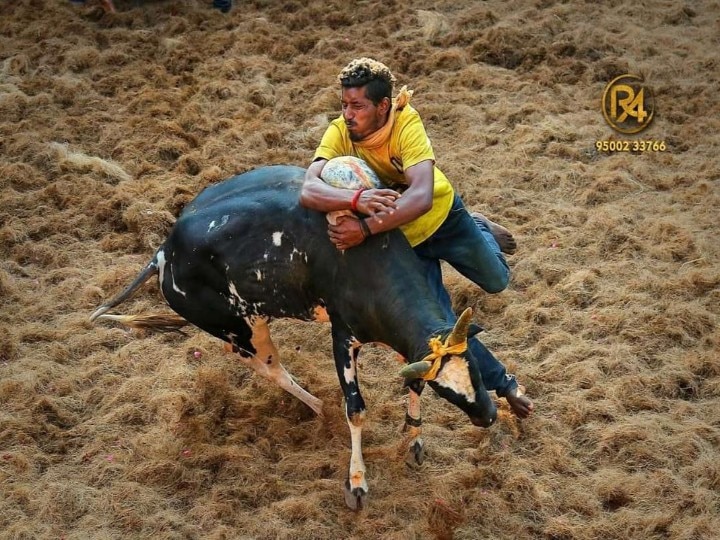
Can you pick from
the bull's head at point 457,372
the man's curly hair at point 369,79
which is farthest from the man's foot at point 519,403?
the man's curly hair at point 369,79

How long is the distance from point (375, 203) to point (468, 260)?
2.58 ft

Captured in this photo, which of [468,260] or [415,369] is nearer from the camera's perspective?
[415,369]

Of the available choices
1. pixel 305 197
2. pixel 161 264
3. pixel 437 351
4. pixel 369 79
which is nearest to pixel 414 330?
pixel 437 351

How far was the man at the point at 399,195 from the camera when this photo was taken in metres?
3.49

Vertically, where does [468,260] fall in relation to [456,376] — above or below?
above

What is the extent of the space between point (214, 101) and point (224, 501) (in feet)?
13.9

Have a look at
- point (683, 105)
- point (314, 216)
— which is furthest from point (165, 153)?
point (683, 105)

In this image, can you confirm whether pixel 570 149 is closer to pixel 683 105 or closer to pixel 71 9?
pixel 683 105

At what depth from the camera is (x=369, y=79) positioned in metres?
3.53

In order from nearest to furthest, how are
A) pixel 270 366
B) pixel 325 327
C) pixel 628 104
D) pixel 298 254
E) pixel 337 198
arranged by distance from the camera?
pixel 337 198 → pixel 298 254 → pixel 270 366 → pixel 325 327 → pixel 628 104

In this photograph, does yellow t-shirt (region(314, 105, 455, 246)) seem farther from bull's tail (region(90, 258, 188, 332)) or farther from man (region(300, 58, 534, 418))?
bull's tail (region(90, 258, 188, 332))

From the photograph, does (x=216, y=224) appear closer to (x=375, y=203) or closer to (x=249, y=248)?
(x=249, y=248)

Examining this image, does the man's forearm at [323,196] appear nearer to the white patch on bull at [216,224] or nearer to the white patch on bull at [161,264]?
the white patch on bull at [216,224]

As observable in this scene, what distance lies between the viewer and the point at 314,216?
3.75 metres
